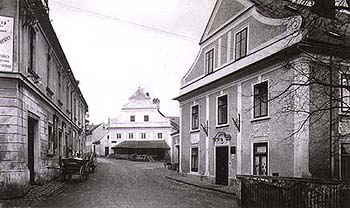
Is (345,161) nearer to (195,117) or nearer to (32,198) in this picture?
(195,117)

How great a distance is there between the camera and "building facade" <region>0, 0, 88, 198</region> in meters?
13.3

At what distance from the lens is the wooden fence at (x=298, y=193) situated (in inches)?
383

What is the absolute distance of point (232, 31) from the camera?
2119 centimetres

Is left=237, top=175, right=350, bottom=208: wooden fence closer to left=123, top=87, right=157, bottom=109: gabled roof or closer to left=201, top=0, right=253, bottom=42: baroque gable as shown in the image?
left=201, top=0, right=253, bottom=42: baroque gable

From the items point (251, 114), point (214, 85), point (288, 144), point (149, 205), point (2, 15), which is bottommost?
point (149, 205)

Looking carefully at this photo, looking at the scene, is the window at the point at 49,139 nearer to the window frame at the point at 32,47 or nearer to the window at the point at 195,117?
the window frame at the point at 32,47

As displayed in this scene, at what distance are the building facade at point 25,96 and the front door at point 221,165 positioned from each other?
8.57m

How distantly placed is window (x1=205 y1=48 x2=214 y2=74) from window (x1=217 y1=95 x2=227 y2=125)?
7.31ft

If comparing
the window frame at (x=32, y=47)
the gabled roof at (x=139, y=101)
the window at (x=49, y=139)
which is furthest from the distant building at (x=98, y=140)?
the window frame at (x=32, y=47)

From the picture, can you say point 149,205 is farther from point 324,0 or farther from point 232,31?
point 232,31

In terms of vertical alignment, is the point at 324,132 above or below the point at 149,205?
above

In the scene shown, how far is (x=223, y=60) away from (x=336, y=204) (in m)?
13.1

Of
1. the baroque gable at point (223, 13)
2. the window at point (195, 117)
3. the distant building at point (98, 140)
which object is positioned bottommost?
the distant building at point (98, 140)

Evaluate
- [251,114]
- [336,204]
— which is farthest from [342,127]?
[336,204]
